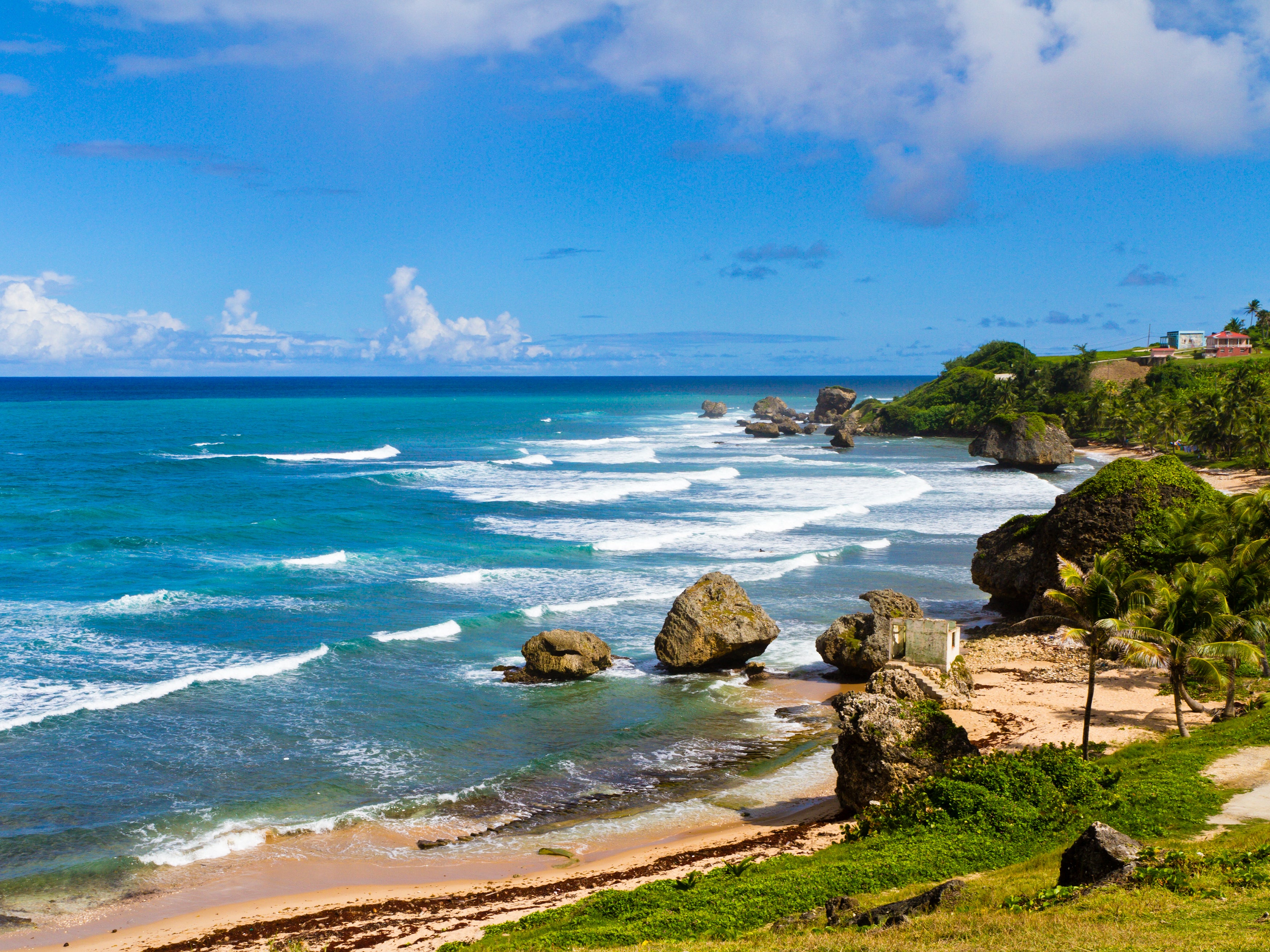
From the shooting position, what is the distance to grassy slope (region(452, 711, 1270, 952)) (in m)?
12.8

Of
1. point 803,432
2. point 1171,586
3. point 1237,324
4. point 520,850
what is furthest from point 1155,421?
point 520,850

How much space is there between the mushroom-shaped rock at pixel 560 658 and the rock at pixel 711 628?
6.81 feet

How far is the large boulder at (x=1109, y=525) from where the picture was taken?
28.1 meters

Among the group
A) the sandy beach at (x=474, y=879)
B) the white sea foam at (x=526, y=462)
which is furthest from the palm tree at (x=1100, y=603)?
the white sea foam at (x=526, y=462)

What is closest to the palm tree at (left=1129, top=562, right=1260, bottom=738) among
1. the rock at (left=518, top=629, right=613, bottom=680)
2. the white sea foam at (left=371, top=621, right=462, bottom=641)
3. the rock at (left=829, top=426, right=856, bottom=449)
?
the rock at (left=518, top=629, right=613, bottom=680)

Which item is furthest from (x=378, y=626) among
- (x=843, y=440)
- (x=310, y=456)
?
(x=843, y=440)

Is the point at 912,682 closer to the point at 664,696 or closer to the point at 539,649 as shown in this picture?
the point at 664,696

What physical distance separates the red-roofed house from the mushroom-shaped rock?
12676 cm

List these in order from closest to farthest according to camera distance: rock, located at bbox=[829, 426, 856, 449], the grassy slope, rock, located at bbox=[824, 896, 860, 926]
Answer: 1. rock, located at bbox=[824, 896, 860, 926]
2. the grassy slope
3. rock, located at bbox=[829, 426, 856, 449]

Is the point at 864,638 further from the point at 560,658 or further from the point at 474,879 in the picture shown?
the point at 474,879

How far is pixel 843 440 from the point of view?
295 ft

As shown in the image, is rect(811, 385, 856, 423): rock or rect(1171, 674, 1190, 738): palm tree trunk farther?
rect(811, 385, 856, 423): rock

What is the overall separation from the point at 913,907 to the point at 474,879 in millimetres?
8241

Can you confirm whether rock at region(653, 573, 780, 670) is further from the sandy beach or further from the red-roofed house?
the red-roofed house
